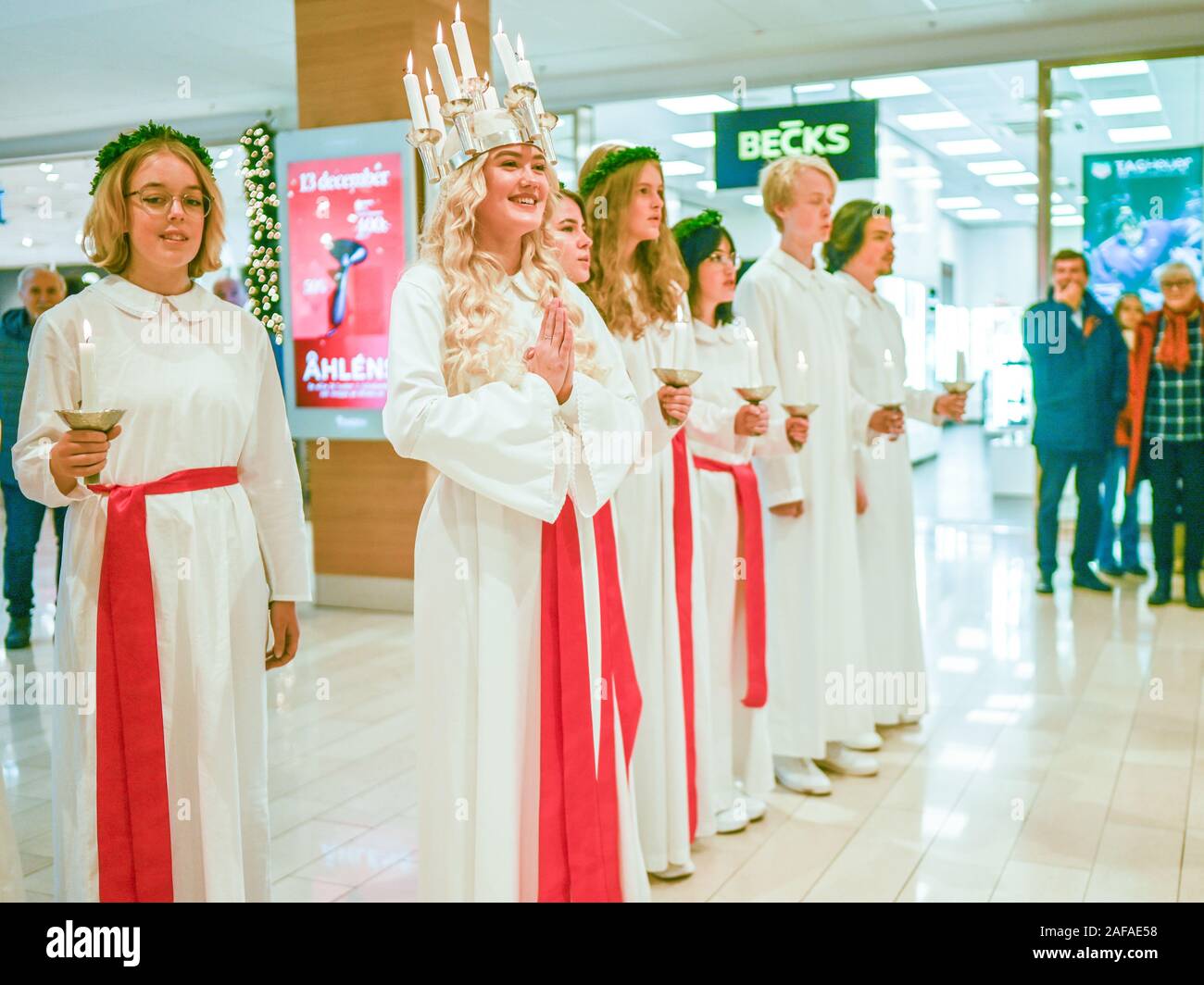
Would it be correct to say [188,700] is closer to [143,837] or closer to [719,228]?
[143,837]

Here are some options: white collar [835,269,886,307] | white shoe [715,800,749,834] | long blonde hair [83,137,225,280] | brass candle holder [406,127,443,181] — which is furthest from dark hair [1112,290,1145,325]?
long blonde hair [83,137,225,280]

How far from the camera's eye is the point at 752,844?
3402 mm

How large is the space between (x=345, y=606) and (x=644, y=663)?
4.11 meters

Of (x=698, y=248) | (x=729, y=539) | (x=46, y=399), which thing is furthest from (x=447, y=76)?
(x=729, y=539)

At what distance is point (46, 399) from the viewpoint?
2.34 metres

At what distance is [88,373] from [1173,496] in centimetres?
653

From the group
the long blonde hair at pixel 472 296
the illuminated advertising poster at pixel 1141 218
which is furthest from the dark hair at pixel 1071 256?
the long blonde hair at pixel 472 296

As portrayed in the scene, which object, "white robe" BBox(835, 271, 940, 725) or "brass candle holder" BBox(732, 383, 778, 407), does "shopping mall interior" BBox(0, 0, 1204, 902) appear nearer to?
"white robe" BBox(835, 271, 940, 725)

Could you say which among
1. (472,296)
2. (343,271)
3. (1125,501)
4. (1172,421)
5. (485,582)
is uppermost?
(343,271)

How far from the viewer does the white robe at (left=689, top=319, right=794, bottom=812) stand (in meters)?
3.51

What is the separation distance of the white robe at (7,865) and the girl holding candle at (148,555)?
43cm

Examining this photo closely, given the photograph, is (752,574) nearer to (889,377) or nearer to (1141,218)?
(889,377)

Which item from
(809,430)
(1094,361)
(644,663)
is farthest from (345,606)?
(1094,361)

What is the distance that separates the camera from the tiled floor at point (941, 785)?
315 cm
